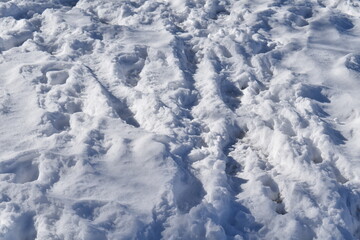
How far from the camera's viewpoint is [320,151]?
4148 millimetres

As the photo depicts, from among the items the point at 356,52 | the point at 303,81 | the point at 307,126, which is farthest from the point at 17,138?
the point at 356,52

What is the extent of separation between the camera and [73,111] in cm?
445

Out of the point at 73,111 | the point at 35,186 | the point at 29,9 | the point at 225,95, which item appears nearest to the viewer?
the point at 35,186

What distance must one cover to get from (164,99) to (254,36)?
5.75ft

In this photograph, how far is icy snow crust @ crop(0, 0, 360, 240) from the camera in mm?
3424

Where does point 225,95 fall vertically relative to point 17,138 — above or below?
below

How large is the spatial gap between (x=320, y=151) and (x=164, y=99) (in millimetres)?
1561

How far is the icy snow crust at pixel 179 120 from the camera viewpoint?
3424 mm

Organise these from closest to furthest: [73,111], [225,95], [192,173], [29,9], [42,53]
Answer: [192,173] < [73,111] < [225,95] < [42,53] < [29,9]

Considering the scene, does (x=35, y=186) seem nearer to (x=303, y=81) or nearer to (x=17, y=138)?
(x=17, y=138)

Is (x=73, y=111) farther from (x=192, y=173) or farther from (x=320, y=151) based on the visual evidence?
(x=320, y=151)

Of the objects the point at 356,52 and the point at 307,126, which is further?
the point at 356,52

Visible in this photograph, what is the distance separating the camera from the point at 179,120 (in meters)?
4.41

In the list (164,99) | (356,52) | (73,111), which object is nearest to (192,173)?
(164,99)
